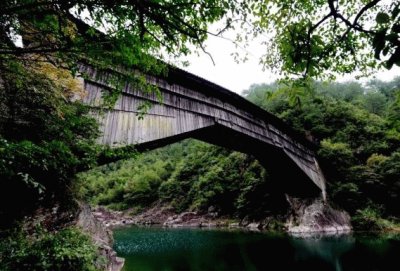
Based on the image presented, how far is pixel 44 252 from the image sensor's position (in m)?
4.16

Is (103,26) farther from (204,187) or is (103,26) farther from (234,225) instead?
(204,187)

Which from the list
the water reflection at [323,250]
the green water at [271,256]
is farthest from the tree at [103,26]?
the water reflection at [323,250]

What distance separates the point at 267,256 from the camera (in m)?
9.96

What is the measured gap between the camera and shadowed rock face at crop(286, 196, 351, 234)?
16956 mm

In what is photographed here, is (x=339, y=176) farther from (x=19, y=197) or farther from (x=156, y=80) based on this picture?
(x=19, y=197)

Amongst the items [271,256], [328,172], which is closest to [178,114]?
[271,256]

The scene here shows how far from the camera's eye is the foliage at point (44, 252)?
393cm

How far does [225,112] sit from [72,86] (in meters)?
8.25

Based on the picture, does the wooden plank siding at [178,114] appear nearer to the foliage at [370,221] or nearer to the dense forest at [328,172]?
the dense forest at [328,172]

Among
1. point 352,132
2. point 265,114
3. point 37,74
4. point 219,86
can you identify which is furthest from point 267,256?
point 352,132

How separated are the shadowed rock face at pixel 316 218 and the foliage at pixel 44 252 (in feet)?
48.2

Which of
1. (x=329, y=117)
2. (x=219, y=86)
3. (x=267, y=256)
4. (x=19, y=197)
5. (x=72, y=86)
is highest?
(x=329, y=117)

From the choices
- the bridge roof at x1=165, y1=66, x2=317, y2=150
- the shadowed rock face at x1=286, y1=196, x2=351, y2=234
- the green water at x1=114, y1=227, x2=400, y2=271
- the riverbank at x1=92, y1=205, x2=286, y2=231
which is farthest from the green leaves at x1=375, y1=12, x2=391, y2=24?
the shadowed rock face at x1=286, y1=196, x2=351, y2=234

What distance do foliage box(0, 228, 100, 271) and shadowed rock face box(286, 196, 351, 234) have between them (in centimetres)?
1471
